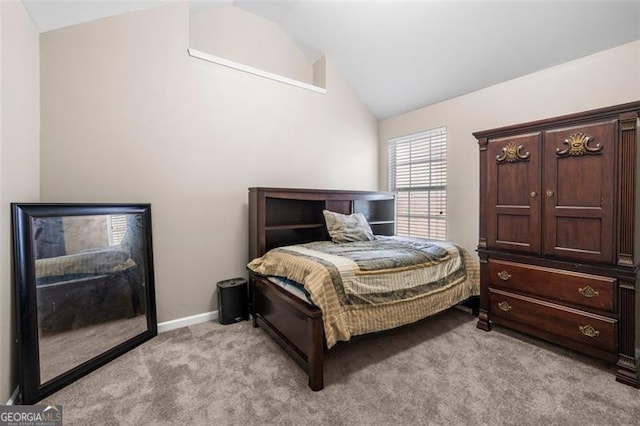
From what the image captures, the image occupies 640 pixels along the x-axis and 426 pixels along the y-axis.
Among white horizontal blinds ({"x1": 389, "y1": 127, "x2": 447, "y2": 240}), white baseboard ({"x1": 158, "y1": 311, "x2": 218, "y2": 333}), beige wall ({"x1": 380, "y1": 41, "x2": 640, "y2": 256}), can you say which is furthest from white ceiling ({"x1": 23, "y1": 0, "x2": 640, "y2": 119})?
white baseboard ({"x1": 158, "y1": 311, "x2": 218, "y2": 333})

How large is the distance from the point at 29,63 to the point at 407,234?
4.01 meters

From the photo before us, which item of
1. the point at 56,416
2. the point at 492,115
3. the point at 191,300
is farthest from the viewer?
the point at 492,115

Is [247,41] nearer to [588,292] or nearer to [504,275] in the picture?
[504,275]

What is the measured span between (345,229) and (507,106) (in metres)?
2.07

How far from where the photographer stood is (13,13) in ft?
5.37

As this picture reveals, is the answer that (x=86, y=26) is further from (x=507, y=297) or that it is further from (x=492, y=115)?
(x=507, y=297)

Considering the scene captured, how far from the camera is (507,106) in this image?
2893 millimetres

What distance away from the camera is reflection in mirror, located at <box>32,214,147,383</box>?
1.78m

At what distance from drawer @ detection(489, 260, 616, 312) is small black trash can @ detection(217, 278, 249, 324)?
231 cm

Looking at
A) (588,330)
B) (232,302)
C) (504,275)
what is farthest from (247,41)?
(588,330)

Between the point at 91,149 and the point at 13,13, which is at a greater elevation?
the point at 13,13

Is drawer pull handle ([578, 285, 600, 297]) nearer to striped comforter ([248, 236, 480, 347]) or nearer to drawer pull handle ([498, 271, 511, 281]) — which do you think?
drawer pull handle ([498, 271, 511, 281])

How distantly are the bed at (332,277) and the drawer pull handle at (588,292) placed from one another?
804 mm

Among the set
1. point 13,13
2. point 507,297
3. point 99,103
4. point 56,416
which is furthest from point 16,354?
point 507,297
